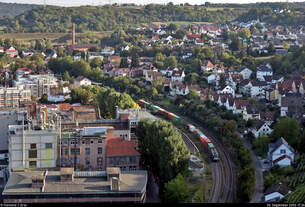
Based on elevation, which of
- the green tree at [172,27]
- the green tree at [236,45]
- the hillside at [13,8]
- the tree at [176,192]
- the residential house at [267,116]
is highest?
the hillside at [13,8]

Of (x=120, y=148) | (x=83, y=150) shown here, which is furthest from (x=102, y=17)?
(x=83, y=150)

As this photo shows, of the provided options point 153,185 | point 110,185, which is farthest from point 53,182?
point 153,185

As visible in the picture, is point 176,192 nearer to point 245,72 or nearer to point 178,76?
point 245,72

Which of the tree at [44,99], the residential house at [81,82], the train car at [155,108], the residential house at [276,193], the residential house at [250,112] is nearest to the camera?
the residential house at [276,193]

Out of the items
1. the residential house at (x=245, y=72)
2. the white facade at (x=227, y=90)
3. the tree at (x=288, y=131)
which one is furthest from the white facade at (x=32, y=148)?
the residential house at (x=245, y=72)

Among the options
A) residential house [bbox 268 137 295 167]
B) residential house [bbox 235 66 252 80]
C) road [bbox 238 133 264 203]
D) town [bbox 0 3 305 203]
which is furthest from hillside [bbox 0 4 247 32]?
residential house [bbox 268 137 295 167]

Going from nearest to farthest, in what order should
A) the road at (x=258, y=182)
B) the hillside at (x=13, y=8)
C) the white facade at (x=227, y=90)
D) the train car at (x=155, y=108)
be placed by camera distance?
the road at (x=258, y=182)
the train car at (x=155, y=108)
the white facade at (x=227, y=90)
the hillside at (x=13, y=8)

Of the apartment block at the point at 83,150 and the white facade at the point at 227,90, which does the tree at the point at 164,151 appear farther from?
the white facade at the point at 227,90
